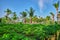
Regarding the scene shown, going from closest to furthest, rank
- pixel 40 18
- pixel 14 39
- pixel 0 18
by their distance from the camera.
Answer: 1. pixel 14 39
2. pixel 0 18
3. pixel 40 18

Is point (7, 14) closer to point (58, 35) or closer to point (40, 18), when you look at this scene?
point (40, 18)

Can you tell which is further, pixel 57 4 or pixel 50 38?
pixel 57 4

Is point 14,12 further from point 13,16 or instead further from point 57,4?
point 57,4

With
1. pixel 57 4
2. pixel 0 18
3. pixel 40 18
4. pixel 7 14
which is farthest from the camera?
pixel 40 18

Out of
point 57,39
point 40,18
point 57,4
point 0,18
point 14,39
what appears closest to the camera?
point 14,39

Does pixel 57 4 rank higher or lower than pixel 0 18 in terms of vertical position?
higher

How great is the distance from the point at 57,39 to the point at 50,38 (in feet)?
7.13

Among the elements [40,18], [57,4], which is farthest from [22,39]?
[40,18]

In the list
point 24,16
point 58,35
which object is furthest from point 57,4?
point 58,35

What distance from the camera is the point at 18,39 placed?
7070mm

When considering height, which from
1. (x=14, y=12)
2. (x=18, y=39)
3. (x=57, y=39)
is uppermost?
(x=14, y=12)

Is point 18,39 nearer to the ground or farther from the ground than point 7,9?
nearer to the ground

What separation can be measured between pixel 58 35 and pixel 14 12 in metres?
45.5

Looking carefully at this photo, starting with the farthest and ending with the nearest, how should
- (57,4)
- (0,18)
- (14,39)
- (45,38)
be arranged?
(0,18)
(57,4)
(45,38)
(14,39)
